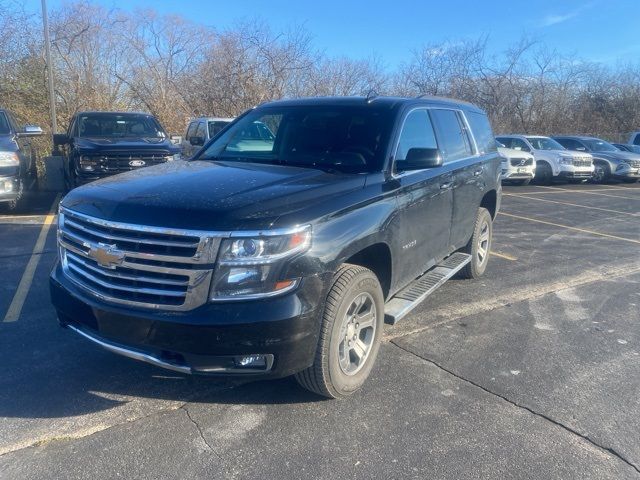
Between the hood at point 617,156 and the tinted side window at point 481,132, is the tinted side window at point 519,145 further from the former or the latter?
the tinted side window at point 481,132

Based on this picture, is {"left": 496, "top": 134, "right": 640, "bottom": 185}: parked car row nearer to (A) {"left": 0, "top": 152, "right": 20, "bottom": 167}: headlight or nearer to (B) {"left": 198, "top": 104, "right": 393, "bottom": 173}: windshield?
(A) {"left": 0, "top": 152, "right": 20, "bottom": 167}: headlight

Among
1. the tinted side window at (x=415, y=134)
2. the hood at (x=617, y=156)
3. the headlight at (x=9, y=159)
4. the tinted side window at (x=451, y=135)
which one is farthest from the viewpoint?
the hood at (x=617, y=156)

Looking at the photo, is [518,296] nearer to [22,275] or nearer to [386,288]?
[386,288]

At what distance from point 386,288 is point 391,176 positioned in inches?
32.7

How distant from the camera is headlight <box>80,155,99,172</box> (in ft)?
32.5

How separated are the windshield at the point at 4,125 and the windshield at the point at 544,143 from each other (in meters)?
16.7

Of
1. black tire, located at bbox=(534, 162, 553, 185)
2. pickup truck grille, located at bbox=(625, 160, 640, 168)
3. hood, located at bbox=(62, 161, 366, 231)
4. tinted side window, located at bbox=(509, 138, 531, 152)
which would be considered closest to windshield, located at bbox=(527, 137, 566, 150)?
black tire, located at bbox=(534, 162, 553, 185)

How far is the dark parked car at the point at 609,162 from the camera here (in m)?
20.3

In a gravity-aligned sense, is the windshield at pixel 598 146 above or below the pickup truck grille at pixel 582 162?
above

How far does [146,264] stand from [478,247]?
14.3ft

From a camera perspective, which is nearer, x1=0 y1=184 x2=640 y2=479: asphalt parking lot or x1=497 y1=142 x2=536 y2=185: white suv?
x1=0 y1=184 x2=640 y2=479: asphalt parking lot

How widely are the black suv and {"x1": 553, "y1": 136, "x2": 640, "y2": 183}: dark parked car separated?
611 inches


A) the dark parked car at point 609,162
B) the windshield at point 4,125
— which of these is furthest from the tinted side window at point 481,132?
the dark parked car at point 609,162

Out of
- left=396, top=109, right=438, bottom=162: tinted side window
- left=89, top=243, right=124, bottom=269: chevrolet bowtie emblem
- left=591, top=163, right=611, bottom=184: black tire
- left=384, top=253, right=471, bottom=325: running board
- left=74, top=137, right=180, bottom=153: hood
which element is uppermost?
left=396, top=109, right=438, bottom=162: tinted side window
